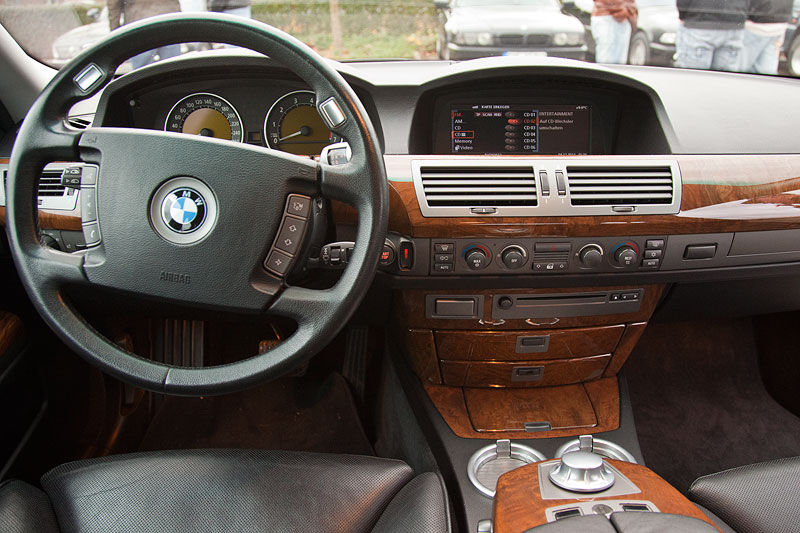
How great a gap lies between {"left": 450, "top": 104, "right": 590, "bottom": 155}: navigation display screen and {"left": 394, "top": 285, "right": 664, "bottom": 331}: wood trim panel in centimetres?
39

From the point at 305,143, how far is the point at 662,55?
1.36 m

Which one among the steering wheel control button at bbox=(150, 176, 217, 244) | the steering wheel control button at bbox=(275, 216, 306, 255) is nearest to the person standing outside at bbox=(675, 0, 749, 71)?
the steering wheel control button at bbox=(275, 216, 306, 255)

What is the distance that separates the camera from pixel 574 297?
1566 millimetres

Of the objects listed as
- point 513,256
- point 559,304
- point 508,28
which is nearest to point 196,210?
point 513,256

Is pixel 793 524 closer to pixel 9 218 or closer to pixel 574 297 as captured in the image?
pixel 574 297

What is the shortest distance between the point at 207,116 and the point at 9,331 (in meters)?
0.77

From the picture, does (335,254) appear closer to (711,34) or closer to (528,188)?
(528,188)

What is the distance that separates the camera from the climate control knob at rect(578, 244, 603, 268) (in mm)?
1444

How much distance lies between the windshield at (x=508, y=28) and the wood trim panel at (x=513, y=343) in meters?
0.88

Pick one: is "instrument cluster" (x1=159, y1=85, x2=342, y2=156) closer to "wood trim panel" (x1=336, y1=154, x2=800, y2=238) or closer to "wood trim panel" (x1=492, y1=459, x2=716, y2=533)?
"wood trim panel" (x1=336, y1=154, x2=800, y2=238)

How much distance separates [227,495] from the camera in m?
1.10

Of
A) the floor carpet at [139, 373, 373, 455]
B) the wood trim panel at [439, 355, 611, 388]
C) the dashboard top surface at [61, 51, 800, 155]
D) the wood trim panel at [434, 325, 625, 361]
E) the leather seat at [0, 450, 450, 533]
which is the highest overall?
the dashboard top surface at [61, 51, 800, 155]

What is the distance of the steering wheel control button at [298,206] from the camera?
1033 millimetres

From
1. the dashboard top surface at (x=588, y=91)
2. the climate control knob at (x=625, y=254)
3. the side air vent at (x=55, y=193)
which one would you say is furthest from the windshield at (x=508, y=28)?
the climate control knob at (x=625, y=254)
